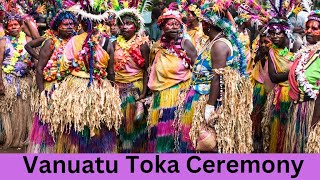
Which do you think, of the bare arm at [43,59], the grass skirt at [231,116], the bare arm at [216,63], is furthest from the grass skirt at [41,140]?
the bare arm at [216,63]

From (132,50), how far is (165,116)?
109 centimetres

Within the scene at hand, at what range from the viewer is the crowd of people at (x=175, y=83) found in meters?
6.06

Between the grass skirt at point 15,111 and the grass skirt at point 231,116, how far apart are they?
12.0 ft

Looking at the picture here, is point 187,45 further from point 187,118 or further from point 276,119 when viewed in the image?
point 276,119

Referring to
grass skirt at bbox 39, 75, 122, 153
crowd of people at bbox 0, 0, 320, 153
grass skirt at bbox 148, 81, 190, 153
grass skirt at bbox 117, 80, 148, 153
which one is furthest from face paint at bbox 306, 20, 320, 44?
grass skirt at bbox 117, 80, 148, 153

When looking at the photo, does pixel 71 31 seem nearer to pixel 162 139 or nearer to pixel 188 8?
pixel 162 139

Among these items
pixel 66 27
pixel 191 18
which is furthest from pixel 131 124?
pixel 191 18

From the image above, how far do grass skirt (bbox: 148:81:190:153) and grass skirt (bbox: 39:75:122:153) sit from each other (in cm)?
63

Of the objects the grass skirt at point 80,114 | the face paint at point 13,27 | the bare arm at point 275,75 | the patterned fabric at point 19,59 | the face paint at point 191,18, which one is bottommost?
the grass skirt at point 80,114

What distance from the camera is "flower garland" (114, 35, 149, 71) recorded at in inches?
310

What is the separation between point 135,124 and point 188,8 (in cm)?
170

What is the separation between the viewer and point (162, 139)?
720 cm

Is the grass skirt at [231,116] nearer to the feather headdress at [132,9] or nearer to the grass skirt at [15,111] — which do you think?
the feather headdress at [132,9]

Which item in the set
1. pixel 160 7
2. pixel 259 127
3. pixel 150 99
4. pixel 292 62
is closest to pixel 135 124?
pixel 150 99
